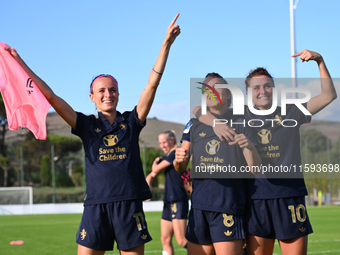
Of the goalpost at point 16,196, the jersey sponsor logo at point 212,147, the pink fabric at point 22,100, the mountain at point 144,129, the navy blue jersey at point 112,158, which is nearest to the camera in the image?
the navy blue jersey at point 112,158

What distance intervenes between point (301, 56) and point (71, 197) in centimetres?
2929

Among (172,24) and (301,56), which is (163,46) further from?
(301,56)

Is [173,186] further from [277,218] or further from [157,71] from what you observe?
[157,71]

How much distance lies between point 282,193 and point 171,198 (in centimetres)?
372

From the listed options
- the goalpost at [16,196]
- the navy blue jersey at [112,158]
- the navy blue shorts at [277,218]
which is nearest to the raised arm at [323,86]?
the navy blue shorts at [277,218]

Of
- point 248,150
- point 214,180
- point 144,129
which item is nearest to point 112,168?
point 214,180

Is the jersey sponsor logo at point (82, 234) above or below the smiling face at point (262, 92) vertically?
below

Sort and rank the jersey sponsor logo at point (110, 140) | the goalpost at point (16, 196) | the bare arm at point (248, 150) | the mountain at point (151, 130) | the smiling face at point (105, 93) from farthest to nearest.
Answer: the mountain at point (151, 130)
the goalpost at point (16, 196)
the smiling face at point (105, 93)
the jersey sponsor logo at point (110, 140)
the bare arm at point (248, 150)

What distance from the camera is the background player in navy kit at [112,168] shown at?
14.4 ft

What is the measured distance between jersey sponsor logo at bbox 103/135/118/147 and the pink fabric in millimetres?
736

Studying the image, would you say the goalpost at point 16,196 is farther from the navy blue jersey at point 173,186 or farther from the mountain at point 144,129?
the navy blue jersey at point 173,186

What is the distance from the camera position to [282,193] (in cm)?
460

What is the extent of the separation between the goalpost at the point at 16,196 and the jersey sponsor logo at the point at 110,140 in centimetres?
2792

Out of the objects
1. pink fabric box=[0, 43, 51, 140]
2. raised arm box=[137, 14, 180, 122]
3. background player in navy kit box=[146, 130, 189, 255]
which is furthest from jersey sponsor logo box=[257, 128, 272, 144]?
background player in navy kit box=[146, 130, 189, 255]
